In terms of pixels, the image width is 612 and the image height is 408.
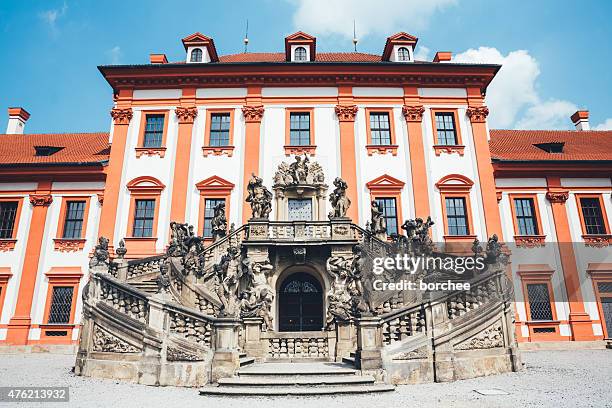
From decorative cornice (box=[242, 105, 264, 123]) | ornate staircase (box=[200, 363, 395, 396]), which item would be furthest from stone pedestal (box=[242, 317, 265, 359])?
decorative cornice (box=[242, 105, 264, 123])

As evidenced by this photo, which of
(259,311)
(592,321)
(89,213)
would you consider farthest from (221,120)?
(592,321)

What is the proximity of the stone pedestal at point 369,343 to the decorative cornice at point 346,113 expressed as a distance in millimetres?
12502

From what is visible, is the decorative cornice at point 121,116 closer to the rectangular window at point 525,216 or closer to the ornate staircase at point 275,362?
the ornate staircase at point 275,362

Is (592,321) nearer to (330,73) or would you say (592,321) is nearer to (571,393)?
(571,393)

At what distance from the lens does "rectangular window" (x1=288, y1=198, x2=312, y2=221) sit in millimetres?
17172

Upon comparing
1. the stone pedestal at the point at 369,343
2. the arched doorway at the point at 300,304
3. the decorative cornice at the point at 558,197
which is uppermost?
the decorative cornice at the point at 558,197

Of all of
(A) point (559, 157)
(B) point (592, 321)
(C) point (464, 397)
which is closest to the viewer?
(C) point (464, 397)

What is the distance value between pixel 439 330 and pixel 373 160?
36.4ft

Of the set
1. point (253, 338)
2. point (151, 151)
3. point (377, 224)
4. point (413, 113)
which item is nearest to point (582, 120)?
point (413, 113)

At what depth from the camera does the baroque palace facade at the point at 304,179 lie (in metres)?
17.5

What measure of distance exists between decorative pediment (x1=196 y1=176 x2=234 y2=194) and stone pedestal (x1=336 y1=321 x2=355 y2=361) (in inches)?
344

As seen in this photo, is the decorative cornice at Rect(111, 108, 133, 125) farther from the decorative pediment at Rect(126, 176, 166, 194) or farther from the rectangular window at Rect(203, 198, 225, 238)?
the rectangular window at Rect(203, 198, 225, 238)

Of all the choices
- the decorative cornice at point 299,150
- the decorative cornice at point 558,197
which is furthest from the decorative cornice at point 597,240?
the decorative cornice at point 299,150

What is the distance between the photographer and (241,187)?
18.0 meters
